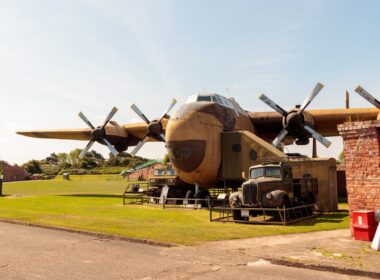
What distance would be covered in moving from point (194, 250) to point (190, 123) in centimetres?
1226

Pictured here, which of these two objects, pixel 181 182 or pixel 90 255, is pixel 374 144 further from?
pixel 181 182

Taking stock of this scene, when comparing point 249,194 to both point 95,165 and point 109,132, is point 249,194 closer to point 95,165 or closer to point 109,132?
point 109,132

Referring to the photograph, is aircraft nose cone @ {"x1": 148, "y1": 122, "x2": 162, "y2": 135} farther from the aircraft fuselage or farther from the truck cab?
the truck cab

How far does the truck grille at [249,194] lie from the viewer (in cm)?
1491

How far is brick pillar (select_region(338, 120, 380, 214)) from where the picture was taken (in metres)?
10.0

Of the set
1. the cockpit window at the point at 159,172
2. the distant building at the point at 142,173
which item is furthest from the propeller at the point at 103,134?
the distant building at the point at 142,173

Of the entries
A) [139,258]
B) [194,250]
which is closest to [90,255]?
[139,258]

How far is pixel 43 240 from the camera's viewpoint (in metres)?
11.3

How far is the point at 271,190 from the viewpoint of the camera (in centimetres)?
1510

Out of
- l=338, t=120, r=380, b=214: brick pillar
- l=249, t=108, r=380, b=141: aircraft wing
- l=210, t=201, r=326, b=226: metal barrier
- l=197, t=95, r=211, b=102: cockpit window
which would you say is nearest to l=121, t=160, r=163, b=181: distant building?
l=249, t=108, r=380, b=141: aircraft wing

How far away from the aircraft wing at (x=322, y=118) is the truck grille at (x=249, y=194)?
13039mm

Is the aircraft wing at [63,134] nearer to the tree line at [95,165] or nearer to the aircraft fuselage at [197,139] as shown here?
the aircraft fuselage at [197,139]

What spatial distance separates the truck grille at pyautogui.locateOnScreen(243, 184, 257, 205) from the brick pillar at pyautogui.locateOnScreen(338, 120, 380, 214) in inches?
191

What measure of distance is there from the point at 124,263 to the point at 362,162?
721 centimetres
